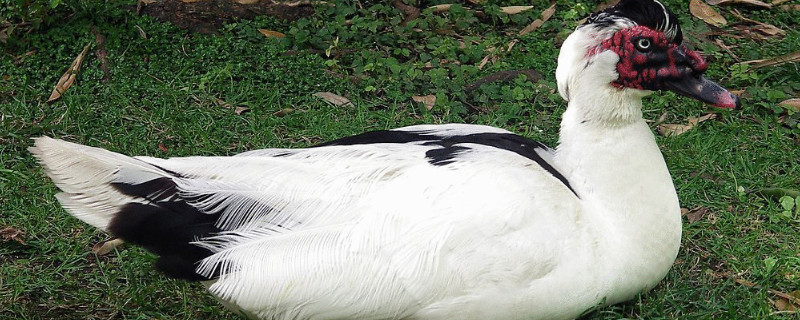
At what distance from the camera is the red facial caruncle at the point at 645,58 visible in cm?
313

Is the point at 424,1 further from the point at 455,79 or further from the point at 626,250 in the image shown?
the point at 626,250

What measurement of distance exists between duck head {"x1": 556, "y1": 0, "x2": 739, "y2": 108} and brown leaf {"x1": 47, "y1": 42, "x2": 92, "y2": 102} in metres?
2.74

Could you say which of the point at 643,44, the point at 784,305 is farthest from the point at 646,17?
the point at 784,305

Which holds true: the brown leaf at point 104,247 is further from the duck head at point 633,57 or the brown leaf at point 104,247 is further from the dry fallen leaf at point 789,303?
the dry fallen leaf at point 789,303

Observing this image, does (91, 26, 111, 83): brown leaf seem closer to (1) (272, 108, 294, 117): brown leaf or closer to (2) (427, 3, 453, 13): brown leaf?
(1) (272, 108, 294, 117): brown leaf

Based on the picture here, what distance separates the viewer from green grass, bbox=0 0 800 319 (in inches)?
144

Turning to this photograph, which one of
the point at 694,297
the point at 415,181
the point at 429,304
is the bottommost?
the point at 694,297

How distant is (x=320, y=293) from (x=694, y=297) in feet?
4.66

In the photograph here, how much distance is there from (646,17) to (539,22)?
2380 mm

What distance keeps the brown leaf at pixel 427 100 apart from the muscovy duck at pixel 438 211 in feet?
4.92

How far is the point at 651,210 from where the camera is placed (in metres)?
3.22

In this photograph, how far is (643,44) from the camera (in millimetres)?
3129

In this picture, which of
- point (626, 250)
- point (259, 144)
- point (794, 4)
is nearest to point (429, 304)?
point (626, 250)

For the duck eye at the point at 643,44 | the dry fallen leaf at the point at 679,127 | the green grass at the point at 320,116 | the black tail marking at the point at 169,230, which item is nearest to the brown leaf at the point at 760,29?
the green grass at the point at 320,116
